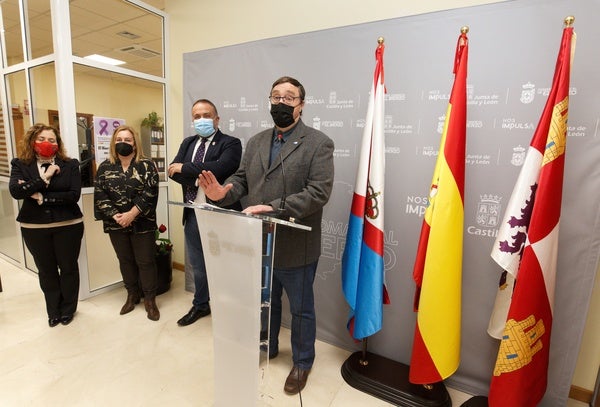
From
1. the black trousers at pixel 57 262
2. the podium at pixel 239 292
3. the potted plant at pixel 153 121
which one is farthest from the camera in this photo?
the potted plant at pixel 153 121

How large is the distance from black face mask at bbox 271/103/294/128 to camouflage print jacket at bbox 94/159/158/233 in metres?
1.42

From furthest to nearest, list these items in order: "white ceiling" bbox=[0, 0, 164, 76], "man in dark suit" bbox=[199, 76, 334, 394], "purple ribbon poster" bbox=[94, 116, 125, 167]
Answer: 1. "white ceiling" bbox=[0, 0, 164, 76]
2. "purple ribbon poster" bbox=[94, 116, 125, 167]
3. "man in dark suit" bbox=[199, 76, 334, 394]

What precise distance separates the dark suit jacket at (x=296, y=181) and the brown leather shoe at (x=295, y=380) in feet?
2.33

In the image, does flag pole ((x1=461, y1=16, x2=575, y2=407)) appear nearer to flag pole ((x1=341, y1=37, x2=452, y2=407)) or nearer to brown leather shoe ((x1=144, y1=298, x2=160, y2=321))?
flag pole ((x1=341, y1=37, x2=452, y2=407))

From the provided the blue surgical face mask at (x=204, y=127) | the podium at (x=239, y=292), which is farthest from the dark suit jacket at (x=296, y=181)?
the blue surgical face mask at (x=204, y=127)

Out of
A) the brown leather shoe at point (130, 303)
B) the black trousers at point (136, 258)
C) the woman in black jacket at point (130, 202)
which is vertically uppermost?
the woman in black jacket at point (130, 202)

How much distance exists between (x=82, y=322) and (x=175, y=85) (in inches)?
91.4

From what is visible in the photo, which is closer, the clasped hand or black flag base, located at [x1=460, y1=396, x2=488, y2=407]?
the clasped hand

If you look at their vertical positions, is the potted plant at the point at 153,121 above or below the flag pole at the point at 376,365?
above

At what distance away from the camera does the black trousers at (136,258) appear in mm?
2607

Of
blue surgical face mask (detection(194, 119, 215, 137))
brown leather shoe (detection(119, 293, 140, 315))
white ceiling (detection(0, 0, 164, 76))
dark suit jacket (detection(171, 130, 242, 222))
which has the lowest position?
brown leather shoe (detection(119, 293, 140, 315))

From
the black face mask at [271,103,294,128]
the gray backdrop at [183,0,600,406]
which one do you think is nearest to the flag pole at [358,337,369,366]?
the gray backdrop at [183,0,600,406]

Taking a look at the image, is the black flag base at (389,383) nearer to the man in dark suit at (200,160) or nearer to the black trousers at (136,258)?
the man in dark suit at (200,160)

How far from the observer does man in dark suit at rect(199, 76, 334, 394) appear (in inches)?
63.6
